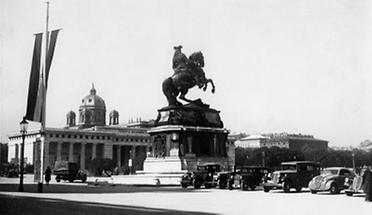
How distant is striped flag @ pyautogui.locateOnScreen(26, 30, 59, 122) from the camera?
30.6m

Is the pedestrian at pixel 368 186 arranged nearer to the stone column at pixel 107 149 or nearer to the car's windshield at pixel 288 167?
the car's windshield at pixel 288 167

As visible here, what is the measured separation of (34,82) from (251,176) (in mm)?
17698

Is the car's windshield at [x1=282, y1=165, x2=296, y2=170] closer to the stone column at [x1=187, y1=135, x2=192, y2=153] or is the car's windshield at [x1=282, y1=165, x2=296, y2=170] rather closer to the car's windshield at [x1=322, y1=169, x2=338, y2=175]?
the car's windshield at [x1=322, y1=169, x2=338, y2=175]

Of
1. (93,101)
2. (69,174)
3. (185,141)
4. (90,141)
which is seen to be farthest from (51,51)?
(93,101)

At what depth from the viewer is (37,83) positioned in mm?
30547

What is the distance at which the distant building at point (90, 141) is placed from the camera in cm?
16138

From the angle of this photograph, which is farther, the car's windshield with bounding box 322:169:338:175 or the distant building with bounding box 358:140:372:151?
the distant building with bounding box 358:140:372:151

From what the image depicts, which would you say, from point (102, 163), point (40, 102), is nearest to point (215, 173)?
point (40, 102)

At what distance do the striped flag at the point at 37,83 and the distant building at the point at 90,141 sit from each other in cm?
12370

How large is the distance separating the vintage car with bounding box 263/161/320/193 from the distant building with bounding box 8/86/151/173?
387 ft

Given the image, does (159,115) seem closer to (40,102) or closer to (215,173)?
(215,173)

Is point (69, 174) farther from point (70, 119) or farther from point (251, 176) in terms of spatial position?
point (70, 119)

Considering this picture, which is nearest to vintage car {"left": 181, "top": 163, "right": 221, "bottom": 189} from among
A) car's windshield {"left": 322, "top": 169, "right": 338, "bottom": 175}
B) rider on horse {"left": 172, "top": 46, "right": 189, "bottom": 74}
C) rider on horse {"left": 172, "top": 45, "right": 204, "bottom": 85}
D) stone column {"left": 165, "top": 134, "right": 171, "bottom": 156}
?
stone column {"left": 165, "top": 134, "right": 171, "bottom": 156}

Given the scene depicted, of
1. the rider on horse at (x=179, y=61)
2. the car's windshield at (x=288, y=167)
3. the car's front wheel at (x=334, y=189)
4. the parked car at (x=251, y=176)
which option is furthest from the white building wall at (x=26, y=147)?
the car's front wheel at (x=334, y=189)
